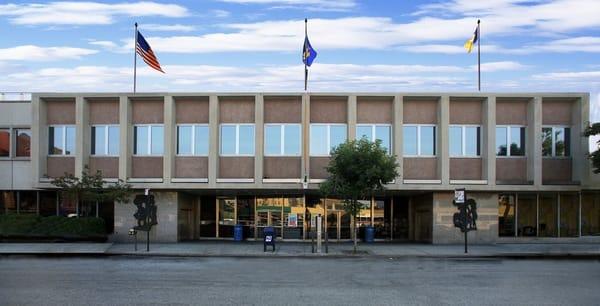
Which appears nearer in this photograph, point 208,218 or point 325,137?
point 325,137

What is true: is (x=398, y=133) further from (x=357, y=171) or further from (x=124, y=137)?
(x=124, y=137)

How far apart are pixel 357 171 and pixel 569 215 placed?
13.4m

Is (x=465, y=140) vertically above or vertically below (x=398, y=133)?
below

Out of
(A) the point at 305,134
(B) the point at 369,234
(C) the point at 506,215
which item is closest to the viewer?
(A) the point at 305,134

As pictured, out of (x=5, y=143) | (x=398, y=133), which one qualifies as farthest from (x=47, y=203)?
(x=398, y=133)

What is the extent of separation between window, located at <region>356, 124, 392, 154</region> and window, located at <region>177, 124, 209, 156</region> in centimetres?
761

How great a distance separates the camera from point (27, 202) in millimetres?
39219

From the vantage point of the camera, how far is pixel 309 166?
35500mm

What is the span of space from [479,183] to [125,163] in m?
17.4

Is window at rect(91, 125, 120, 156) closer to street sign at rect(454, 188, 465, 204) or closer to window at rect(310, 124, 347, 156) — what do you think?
window at rect(310, 124, 347, 156)

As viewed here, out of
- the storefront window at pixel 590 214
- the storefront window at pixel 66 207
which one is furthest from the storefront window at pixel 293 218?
the storefront window at pixel 590 214

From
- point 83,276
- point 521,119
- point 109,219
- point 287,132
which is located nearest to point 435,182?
point 521,119

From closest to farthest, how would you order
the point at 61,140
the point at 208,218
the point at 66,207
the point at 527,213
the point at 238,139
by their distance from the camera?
the point at 238,139 < the point at 61,140 < the point at 527,213 < the point at 66,207 < the point at 208,218

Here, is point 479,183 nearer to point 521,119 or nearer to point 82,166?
point 521,119
